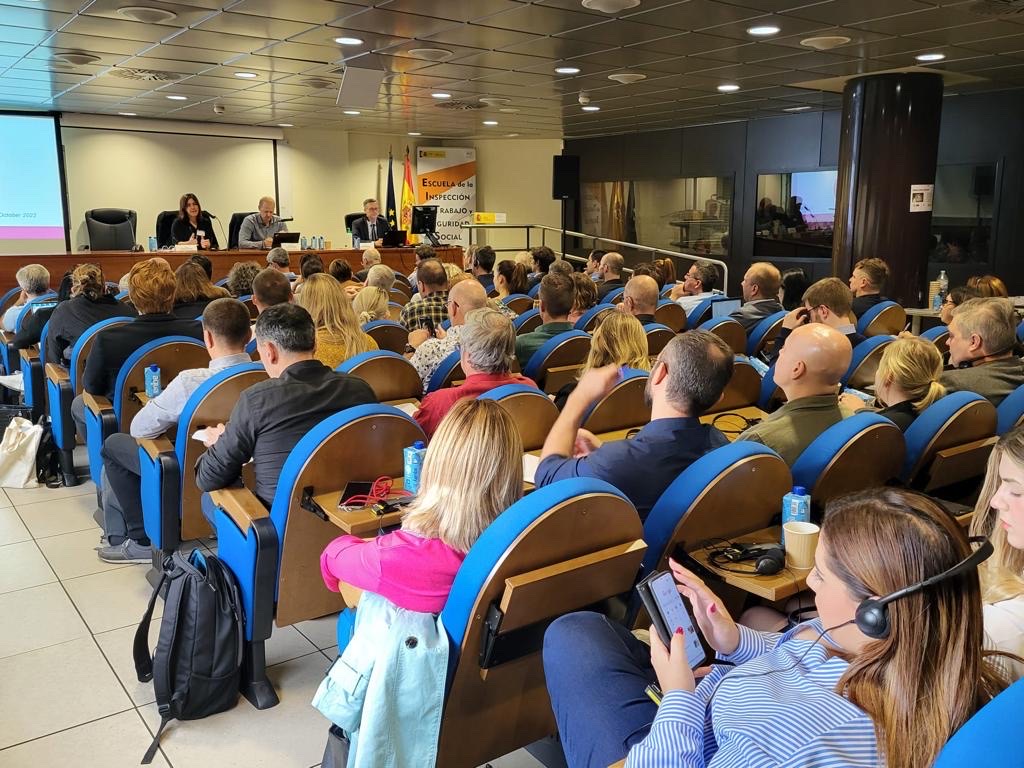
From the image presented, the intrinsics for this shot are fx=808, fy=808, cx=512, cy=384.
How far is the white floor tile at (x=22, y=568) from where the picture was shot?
3.62 meters

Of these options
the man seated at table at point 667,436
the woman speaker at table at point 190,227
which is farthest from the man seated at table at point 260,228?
the man seated at table at point 667,436

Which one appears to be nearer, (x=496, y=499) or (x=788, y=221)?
(x=496, y=499)

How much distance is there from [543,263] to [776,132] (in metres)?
5.81

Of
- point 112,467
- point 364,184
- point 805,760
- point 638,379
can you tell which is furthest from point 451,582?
point 364,184

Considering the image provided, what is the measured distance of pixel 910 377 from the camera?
3.22 m

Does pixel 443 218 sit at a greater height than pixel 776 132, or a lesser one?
lesser

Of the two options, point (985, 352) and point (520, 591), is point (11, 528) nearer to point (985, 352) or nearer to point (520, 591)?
point (520, 591)

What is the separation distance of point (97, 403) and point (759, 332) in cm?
431

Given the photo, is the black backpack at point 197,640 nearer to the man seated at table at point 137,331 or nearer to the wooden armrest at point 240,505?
the wooden armrest at point 240,505

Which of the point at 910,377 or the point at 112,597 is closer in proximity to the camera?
the point at 910,377

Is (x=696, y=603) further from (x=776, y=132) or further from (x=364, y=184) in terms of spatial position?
(x=364, y=184)

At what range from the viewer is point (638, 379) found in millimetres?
3541

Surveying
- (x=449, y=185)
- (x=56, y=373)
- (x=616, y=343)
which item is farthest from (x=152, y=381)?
(x=449, y=185)

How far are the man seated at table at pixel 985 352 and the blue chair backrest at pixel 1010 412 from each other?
121 millimetres
